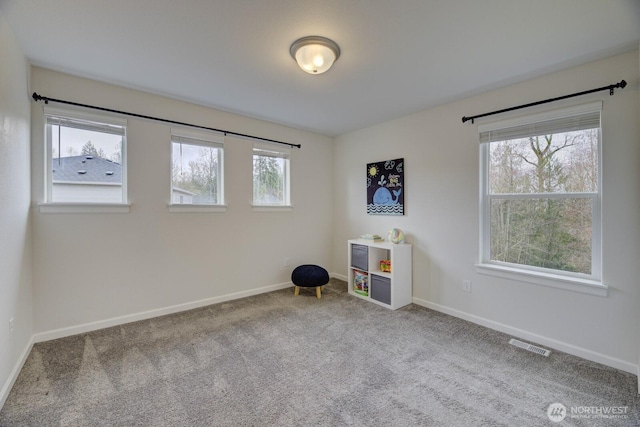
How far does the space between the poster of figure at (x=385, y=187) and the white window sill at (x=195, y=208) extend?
2.09 meters

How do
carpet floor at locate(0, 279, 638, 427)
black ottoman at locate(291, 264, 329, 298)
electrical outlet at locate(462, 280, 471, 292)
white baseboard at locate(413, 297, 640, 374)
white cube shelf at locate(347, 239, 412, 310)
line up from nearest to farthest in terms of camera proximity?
1. carpet floor at locate(0, 279, 638, 427)
2. white baseboard at locate(413, 297, 640, 374)
3. electrical outlet at locate(462, 280, 471, 292)
4. white cube shelf at locate(347, 239, 412, 310)
5. black ottoman at locate(291, 264, 329, 298)

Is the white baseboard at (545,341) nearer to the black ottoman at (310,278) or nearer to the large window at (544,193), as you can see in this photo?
the large window at (544,193)

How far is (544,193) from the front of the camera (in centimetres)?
258

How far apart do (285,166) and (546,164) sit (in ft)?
10.3

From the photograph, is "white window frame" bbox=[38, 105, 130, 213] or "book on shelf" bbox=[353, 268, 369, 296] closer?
"white window frame" bbox=[38, 105, 130, 213]

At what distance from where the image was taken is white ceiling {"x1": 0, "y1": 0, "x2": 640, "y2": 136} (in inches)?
67.2

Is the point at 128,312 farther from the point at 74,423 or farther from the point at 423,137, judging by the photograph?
the point at 423,137

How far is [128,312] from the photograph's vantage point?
2879 millimetres

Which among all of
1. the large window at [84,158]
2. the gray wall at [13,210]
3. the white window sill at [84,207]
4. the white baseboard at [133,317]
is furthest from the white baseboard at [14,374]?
the large window at [84,158]

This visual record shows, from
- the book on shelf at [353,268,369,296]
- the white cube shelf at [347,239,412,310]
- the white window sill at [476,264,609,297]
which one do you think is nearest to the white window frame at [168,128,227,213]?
the white cube shelf at [347,239,412,310]

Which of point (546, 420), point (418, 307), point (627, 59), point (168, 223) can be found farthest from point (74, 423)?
point (627, 59)

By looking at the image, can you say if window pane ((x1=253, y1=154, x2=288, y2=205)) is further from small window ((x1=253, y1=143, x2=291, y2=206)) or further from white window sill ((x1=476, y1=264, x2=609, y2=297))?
white window sill ((x1=476, y1=264, x2=609, y2=297))

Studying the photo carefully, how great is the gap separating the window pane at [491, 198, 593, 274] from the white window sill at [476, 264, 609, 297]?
11 cm

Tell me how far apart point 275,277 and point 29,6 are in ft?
11.3
